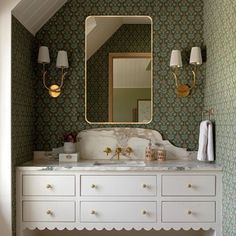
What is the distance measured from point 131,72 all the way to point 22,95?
39.4 inches

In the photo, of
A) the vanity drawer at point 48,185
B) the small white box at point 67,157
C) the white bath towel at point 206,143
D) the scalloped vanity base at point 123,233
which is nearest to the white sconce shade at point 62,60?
the small white box at point 67,157

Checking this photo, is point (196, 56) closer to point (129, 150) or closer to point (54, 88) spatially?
point (129, 150)

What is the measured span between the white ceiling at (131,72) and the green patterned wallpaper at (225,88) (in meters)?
0.57

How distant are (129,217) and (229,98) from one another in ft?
3.86

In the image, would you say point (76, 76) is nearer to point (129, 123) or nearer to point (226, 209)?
point (129, 123)

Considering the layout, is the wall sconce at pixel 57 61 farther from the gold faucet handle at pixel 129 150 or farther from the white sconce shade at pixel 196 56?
the white sconce shade at pixel 196 56

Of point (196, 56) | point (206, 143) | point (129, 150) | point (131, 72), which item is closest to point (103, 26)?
point (131, 72)

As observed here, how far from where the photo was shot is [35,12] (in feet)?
10.3

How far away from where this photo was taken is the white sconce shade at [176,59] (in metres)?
3.31

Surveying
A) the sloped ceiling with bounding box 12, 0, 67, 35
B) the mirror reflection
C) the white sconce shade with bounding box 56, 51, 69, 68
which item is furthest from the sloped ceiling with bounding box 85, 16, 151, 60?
the sloped ceiling with bounding box 12, 0, 67, 35

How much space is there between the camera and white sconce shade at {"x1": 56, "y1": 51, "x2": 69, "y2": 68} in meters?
3.35

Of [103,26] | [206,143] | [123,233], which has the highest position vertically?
[103,26]

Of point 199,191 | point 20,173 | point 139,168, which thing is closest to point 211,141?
point 199,191

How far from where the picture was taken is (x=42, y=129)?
3451 millimetres
